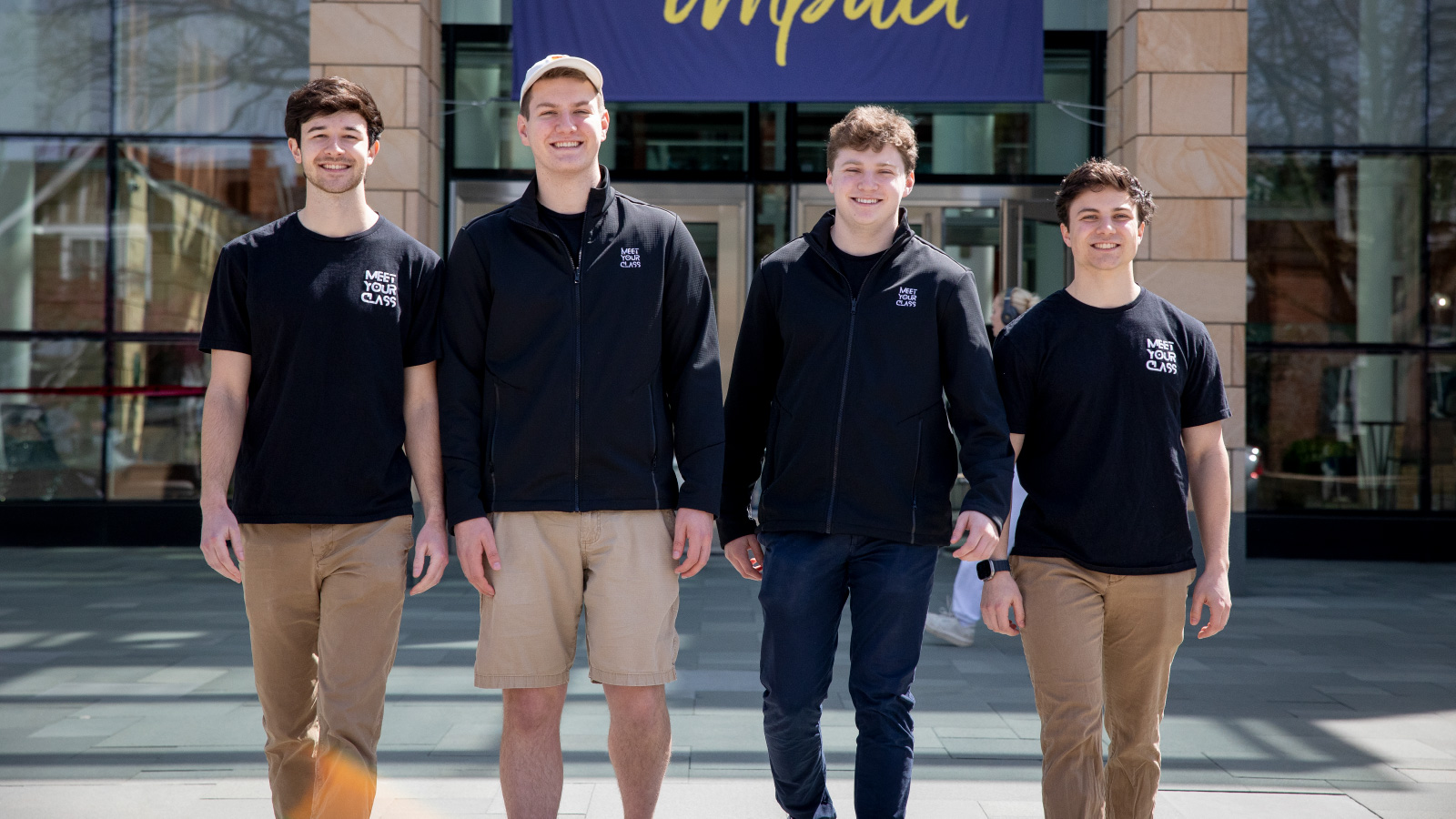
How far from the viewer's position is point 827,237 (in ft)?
11.2

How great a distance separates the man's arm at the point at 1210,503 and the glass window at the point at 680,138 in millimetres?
7321

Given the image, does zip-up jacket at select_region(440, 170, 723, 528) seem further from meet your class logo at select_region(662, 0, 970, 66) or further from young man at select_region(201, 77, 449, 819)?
meet your class logo at select_region(662, 0, 970, 66)

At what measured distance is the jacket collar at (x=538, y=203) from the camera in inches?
122

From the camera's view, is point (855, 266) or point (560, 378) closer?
point (560, 378)

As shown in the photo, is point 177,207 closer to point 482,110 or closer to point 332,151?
point 482,110

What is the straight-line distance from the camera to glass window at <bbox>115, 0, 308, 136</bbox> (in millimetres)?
10664

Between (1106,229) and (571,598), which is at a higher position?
(1106,229)

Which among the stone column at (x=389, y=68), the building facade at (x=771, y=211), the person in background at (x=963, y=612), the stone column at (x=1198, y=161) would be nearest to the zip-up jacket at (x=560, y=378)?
the person in background at (x=963, y=612)

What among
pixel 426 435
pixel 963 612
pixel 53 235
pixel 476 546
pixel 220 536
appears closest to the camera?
pixel 220 536

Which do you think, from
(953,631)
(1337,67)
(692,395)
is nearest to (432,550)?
(692,395)

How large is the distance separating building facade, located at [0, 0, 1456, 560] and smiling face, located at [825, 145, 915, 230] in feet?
22.4

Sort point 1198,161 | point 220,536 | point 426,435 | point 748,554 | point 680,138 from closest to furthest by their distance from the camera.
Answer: point 220,536 < point 426,435 < point 748,554 < point 1198,161 < point 680,138

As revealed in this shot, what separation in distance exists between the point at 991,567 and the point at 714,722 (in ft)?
6.70

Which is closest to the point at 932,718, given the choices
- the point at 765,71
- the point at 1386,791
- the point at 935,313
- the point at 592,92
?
the point at 1386,791
